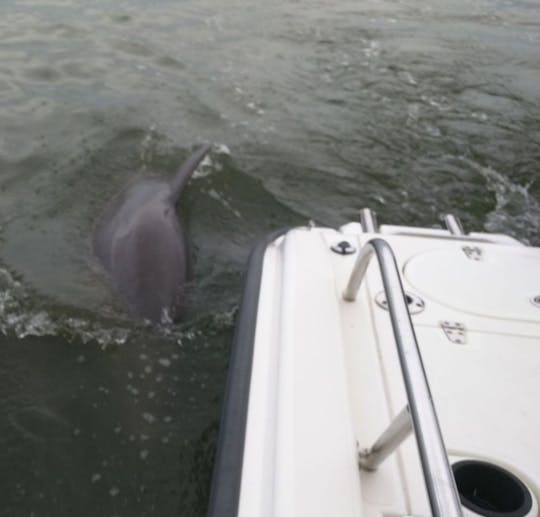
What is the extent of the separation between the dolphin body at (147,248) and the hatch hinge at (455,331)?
1777mm

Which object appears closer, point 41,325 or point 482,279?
point 482,279

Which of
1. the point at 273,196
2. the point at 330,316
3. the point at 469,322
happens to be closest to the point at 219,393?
the point at 330,316

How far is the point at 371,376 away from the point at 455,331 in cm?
41

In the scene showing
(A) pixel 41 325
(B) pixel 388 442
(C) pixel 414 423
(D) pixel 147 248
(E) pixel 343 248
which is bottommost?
(A) pixel 41 325

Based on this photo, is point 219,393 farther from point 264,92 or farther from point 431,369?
point 264,92

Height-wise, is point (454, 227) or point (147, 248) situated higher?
point (454, 227)

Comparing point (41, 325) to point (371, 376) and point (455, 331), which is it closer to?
point (371, 376)

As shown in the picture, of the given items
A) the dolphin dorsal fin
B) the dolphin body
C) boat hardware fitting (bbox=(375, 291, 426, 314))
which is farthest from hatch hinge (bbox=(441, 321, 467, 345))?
the dolphin dorsal fin

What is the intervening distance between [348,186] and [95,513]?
3.63m

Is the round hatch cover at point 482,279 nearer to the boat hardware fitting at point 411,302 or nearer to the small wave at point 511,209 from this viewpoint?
the boat hardware fitting at point 411,302

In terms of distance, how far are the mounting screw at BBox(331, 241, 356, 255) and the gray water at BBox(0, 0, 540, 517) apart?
3.33ft

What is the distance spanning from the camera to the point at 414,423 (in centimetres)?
128

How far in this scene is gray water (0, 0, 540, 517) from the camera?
2828 mm

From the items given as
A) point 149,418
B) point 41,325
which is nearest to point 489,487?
point 149,418
